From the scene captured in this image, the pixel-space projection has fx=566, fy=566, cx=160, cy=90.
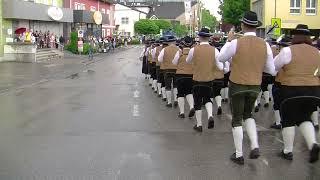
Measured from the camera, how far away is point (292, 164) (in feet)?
24.6

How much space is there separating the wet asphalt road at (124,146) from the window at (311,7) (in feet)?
156

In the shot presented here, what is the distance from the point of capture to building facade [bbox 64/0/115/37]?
2062 inches

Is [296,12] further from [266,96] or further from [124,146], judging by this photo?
[124,146]

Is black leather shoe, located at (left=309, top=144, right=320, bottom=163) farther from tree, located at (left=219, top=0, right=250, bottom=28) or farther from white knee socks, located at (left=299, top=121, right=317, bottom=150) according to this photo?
tree, located at (left=219, top=0, right=250, bottom=28)

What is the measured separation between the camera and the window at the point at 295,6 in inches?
2324

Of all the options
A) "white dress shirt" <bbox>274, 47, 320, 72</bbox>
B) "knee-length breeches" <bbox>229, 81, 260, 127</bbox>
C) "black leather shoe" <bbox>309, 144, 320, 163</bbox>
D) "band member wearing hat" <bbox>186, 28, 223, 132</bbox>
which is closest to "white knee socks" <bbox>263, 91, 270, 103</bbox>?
"band member wearing hat" <bbox>186, 28, 223, 132</bbox>

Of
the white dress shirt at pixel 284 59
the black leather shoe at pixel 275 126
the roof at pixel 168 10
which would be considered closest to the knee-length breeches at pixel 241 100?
the white dress shirt at pixel 284 59

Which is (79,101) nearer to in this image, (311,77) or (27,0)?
(311,77)

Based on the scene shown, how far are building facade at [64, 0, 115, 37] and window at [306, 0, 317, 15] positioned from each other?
22249 millimetres

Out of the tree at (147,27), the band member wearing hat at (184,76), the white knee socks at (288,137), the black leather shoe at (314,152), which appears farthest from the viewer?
the tree at (147,27)

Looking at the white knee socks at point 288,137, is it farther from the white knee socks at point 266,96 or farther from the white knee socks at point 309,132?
the white knee socks at point 266,96

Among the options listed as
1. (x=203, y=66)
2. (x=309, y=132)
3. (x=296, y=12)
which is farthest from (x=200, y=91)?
(x=296, y=12)

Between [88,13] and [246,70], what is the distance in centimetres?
4827

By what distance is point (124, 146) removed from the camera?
8734mm
